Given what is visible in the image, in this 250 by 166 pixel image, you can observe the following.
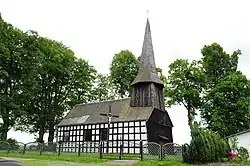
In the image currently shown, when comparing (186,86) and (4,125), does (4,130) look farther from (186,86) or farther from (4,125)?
(186,86)

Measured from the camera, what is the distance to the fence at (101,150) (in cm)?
1788

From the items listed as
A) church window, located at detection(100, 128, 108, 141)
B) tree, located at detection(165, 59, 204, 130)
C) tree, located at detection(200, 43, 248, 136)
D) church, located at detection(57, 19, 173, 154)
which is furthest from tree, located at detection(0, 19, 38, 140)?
tree, located at detection(200, 43, 248, 136)

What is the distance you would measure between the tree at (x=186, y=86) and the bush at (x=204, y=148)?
19.0m

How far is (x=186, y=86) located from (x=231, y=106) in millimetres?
6360

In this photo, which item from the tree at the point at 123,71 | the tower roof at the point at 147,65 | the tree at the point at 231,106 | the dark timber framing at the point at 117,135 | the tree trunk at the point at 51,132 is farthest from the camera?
the tree at the point at 123,71

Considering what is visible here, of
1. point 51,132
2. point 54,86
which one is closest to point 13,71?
point 54,86

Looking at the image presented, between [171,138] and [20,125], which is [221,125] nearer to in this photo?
[171,138]

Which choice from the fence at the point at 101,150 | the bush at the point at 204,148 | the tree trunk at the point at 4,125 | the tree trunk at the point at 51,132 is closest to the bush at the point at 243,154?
the bush at the point at 204,148

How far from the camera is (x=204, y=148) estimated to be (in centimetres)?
1584

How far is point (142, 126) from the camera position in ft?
91.1

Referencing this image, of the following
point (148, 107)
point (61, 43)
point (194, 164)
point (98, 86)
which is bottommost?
point (194, 164)

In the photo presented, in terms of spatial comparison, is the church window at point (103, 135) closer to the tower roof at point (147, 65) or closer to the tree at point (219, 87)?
the tower roof at point (147, 65)

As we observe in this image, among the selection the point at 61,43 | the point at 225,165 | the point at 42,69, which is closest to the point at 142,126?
the point at 225,165

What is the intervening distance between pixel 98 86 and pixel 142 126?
19.5 metres
